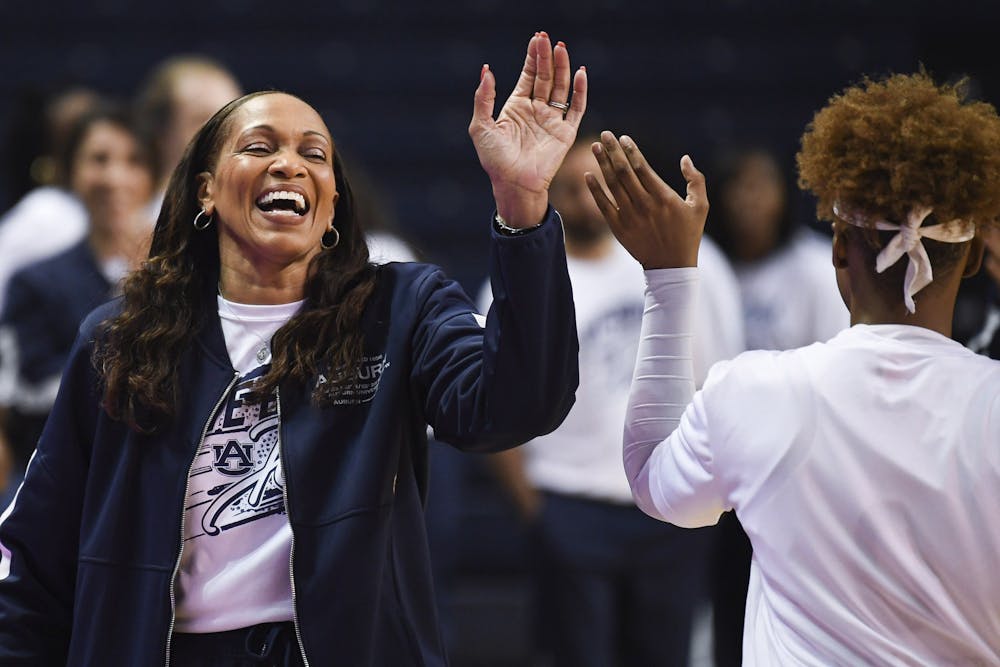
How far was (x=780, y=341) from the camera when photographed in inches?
179

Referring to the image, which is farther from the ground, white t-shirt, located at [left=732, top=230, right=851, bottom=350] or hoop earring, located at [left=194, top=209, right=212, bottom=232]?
hoop earring, located at [left=194, top=209, right=212, bottom=232]

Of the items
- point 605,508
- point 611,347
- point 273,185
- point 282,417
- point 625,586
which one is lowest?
point 625,586

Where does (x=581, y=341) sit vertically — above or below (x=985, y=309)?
below

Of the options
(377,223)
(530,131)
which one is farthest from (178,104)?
(530,131)

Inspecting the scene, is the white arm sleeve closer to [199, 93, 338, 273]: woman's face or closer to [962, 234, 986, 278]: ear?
[962, 234, 986, 278]: ear

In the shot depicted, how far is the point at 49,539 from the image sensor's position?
7.22 feet

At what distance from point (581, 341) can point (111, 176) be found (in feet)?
4.93

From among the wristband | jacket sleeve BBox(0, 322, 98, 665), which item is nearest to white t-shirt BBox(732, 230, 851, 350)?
the wristband

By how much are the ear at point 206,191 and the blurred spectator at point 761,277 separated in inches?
88.7

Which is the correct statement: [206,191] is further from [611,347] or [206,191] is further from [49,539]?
[611,347]

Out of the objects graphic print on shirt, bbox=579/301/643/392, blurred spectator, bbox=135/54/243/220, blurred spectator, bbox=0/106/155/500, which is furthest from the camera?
graphic print on shirt, bbox=579/301/643/392

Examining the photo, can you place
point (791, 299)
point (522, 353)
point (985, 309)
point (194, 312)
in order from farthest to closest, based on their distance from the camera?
point (791, 299) < point (985, 309) < point (194, 312) < point (522, 353)

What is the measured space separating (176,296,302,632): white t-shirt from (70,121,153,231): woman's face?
191cm

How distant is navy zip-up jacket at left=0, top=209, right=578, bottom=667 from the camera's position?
6.45 ft
